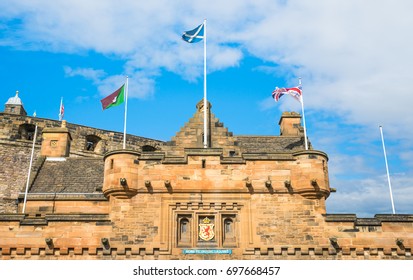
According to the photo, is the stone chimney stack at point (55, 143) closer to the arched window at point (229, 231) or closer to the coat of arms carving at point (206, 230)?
the coat of arms carving at point (206, 230)

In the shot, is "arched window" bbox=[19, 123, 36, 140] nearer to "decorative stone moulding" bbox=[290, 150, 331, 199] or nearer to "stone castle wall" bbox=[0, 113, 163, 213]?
"stone castle wall" bbox=[0, 113, 163, 213]

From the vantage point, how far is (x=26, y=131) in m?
40.2

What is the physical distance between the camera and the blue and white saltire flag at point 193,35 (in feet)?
80.6

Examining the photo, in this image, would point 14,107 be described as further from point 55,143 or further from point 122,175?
point 122,175

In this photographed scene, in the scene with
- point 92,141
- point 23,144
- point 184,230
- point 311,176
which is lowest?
point 184,230

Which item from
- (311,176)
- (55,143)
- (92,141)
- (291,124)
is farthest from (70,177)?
(291,124)

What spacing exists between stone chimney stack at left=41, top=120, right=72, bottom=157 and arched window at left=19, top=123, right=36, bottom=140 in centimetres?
840

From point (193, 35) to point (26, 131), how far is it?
72.4 feet

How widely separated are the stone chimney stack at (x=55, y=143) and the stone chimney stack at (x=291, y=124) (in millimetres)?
15748

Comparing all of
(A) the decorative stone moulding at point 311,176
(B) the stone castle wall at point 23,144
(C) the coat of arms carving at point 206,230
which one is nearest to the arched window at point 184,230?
(C) the coat of arms carving at point 206,230

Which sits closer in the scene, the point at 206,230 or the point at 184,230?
the point at 206,230

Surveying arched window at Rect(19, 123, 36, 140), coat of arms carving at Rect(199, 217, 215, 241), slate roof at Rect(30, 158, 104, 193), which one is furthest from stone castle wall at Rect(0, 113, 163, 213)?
coat of arms carving at Rect(199, 217, 215, 241)

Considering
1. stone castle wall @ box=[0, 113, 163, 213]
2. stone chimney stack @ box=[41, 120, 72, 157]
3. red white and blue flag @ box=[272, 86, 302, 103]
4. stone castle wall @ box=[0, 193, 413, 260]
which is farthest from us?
stone castle wall @ box=[0, 113, 163, 213]

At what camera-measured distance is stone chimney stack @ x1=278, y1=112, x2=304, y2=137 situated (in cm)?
3416
